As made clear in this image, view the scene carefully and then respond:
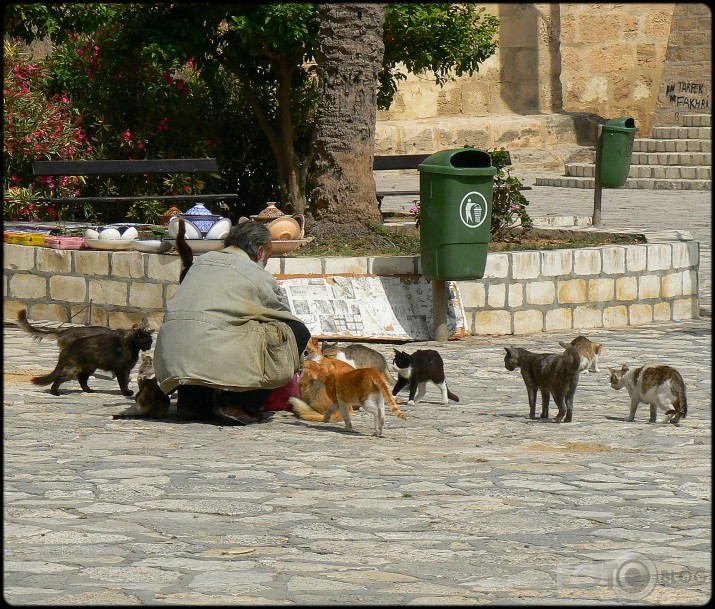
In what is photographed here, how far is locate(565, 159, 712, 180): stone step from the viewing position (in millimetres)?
25219

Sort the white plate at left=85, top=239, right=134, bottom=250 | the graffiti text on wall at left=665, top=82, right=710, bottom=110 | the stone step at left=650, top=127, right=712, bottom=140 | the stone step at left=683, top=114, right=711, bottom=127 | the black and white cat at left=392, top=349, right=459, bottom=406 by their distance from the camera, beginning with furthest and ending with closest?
1. the graffiti text on wall at left=665, top=82, right=710, bottom=110
2. the stone step at left=683, top=114, right=711, bottom=127
3. the stone step at left=650, top=127, right=712, bottom=140
4. the white plate at left=85, top=239, right=134, bottom=250
5. the black and white cat at left=392, top=349, right=459, bottom=406

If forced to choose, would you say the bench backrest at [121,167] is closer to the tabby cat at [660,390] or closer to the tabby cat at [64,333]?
the tabby cat at [64,333]

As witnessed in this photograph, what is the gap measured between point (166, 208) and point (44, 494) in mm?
9431

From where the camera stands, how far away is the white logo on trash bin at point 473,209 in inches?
407

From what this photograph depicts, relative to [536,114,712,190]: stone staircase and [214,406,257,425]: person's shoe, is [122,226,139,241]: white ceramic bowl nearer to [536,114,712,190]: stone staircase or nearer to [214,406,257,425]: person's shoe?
[214,406,257,425]: person's shoe

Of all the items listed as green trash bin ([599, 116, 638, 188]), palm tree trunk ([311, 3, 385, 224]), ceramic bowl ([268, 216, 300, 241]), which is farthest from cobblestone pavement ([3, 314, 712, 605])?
green trash bin ([599, 116, 638, 188])

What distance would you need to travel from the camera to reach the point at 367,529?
17.3 ft

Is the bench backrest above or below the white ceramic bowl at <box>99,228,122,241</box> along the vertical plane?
above

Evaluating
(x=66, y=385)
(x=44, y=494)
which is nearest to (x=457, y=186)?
(x=66, y=385)

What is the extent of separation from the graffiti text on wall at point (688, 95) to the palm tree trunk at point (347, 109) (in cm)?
1565

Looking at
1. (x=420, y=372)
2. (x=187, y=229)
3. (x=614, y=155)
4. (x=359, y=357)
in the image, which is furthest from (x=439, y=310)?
(x=614, y=155)

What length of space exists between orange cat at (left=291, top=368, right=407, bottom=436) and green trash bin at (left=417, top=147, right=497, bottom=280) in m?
3.04

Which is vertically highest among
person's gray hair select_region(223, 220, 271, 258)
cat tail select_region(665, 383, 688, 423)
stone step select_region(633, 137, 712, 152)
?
stone step select_region(633, 137, 712, 152)

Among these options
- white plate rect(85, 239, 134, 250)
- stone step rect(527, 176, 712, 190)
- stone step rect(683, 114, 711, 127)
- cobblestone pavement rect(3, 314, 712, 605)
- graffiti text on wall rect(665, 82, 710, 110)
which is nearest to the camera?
cobblestone pavement rect(3, 314, 712, 605)
